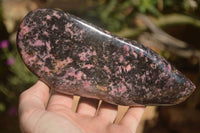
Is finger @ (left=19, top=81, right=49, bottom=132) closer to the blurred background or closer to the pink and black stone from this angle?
the pink and black stone

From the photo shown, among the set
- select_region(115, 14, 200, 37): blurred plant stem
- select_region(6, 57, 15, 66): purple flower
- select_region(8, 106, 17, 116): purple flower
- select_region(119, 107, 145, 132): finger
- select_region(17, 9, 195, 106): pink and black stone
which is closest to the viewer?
select_region(17, 9, 195, 106): pink and black stone

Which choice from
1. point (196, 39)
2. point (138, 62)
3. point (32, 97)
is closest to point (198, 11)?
point (196, 39)

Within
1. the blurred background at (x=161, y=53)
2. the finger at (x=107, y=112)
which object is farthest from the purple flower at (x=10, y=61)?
the finger at (x=107, y=112)

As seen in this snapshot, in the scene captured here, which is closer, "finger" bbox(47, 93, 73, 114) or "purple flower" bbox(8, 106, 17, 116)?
"finger" bbox(47, 93, 73, 114)

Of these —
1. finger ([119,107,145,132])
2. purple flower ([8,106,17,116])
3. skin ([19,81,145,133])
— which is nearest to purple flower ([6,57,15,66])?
purple flower ([8,106,17,116])

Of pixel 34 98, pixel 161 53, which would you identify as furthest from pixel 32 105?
pixel 161 53

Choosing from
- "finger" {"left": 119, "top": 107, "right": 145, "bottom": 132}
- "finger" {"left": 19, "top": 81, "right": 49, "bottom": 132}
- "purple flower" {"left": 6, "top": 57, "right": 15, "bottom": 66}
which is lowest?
"purple flower" {"left": 6, "top": 57, "right": 15, "bottom": 66}

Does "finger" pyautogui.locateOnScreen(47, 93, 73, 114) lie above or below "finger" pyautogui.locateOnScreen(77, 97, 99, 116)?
above

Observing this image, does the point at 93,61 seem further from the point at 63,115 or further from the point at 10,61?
the point at 10,61
